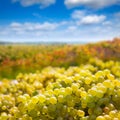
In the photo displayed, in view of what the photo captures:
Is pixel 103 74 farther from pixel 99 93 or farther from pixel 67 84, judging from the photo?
pixel 99 93

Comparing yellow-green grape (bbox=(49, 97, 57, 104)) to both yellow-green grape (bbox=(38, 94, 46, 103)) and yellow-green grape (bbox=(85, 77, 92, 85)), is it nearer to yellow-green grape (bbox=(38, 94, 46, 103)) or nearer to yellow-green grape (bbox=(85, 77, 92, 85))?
yellow-green grape (bbox=(38, 94, 46, 103))

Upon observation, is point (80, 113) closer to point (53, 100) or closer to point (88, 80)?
point (53, 100)

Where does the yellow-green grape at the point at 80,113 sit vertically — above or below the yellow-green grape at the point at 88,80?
below

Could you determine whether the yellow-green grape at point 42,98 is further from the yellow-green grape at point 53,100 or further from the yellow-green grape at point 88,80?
the yellow-green grape at point 88,80

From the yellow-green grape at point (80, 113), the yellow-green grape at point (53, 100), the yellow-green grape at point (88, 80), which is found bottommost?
the yellow-green grape at point (80, 113)

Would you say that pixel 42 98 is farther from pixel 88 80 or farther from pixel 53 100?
pixel 88 80

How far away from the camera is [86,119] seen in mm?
2234

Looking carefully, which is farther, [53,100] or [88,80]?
[88,80]

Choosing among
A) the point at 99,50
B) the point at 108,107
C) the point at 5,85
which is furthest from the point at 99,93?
the point at 99,50

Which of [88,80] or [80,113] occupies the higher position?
[88,80]

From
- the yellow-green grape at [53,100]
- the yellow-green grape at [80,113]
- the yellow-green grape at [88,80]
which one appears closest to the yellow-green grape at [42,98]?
the yellow-green grape at [53,100]

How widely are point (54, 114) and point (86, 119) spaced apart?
0.24 m

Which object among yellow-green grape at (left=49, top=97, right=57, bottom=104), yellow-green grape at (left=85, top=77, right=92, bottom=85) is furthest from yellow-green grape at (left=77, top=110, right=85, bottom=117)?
yellow-green grape at (left=85, top=77, right=92, bottom=85)

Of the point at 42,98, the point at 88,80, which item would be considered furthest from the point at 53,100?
the point at 88,80
